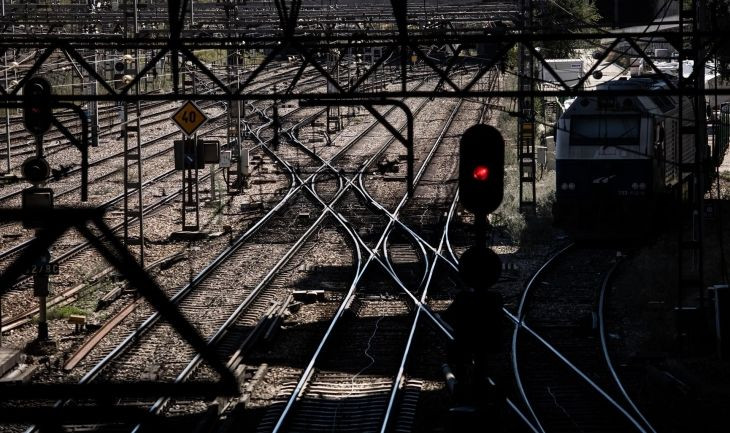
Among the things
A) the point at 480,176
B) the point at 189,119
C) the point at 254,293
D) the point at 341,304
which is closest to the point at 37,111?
the point at 254,293

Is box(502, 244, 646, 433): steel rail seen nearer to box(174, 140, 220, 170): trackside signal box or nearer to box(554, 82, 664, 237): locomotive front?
box(554, 82, 664, 237): locomotive front

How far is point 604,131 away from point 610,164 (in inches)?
22.9

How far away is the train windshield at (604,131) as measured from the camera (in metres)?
19.8

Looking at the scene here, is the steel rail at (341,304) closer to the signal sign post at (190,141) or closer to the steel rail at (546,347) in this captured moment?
the steel rail at (546,347)

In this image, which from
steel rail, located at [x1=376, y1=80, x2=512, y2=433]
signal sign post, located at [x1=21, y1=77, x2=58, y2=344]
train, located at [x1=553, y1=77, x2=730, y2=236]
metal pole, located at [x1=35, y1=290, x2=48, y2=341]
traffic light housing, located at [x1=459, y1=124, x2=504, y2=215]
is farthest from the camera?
A: train, located at [x1=553, y1=77, x2=730, y2=236]

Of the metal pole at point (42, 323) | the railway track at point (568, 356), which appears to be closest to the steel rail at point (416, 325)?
the railway track at point (568, 356)

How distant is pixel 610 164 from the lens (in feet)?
65.9

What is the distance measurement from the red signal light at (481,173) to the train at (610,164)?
1343 centimetres

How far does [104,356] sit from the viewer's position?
12336mm

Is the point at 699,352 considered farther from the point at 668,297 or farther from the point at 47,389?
the point at 47,389

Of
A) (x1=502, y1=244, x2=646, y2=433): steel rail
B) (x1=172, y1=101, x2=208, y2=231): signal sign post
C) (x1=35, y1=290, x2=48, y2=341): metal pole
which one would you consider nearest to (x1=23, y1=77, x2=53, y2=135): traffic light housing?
(x1=35, y1=290, x2=48, y2=341): metal pole

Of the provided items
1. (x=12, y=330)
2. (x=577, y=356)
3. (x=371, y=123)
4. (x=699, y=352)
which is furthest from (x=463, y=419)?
(x=371, y=123)

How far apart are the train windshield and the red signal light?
13.6 metres

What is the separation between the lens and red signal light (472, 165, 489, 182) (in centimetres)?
677
